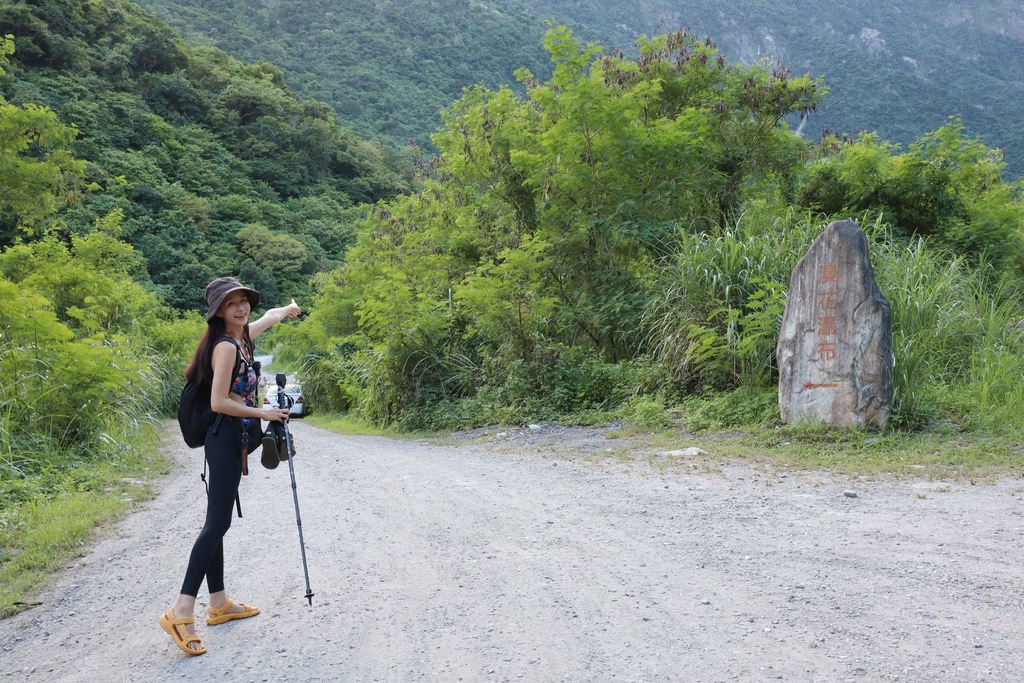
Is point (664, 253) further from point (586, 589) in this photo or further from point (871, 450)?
point (586, 589)

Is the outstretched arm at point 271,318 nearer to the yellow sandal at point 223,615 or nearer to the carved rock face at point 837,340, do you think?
the yellow sandal at point 223,615

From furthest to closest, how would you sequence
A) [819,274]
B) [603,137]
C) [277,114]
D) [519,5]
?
1. [519,5]
2. [277,114]
3. [603,137]
4. [819,274]

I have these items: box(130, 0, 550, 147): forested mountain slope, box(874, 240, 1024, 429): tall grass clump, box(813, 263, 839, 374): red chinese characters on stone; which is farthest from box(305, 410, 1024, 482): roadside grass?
box(130, 0, 550, 147): forested mountain slope

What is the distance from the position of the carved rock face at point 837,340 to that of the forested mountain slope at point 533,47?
1711 inches

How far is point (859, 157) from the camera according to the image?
48.1 ft

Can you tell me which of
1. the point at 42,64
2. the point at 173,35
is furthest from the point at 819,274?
the point at 173,35

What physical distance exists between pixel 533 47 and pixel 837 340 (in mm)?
62473

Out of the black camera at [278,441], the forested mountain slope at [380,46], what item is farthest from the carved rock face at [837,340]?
the forested mountain slope at [380,46]

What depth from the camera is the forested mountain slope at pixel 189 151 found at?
39219mm

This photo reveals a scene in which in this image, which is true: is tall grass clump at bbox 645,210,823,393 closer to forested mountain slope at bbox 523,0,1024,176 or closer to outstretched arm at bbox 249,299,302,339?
outstretched arm at bbox 249,299,302,339

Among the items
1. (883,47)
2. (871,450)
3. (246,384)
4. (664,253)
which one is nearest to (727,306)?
(664,253)

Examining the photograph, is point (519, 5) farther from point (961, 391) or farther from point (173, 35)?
point (961, 391)

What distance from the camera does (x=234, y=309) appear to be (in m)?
4.00

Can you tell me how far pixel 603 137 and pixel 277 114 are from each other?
46.2 meters
